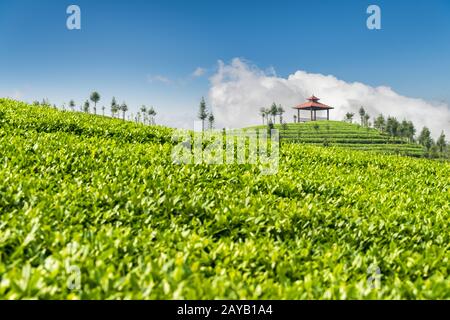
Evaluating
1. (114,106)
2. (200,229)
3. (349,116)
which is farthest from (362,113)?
(200,229)

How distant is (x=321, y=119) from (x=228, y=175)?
168 metres

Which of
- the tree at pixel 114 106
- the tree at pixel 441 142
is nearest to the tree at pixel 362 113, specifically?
the tree at pixel 441 142

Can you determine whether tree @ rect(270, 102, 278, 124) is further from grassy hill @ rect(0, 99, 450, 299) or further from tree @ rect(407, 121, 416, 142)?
grassy hill @ rect(0, 99, 450, 299)

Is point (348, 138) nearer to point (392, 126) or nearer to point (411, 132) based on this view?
point (392, 126)

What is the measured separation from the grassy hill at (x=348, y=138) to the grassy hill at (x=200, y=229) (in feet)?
352

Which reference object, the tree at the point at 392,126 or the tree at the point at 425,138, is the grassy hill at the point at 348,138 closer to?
the tree at the point at 392,126

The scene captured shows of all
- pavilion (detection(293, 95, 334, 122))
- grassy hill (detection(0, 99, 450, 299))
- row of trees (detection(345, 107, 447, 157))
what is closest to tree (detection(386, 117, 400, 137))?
row of trees (detection(345, 107, 447, 157))

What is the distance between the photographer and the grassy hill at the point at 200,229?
454 cm

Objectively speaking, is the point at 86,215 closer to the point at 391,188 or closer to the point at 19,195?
the point at 19,195

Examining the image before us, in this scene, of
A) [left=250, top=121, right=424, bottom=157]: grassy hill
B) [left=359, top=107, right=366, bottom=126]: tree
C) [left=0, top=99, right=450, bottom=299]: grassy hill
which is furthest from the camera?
[left=359, top=107, right=366, bottom=126]: tree

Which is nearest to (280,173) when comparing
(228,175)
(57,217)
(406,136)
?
(228,175)

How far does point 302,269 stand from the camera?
5488 mm

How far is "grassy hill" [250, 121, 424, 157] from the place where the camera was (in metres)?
121

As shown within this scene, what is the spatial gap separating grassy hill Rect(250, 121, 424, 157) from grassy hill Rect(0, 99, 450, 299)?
10742 cm
